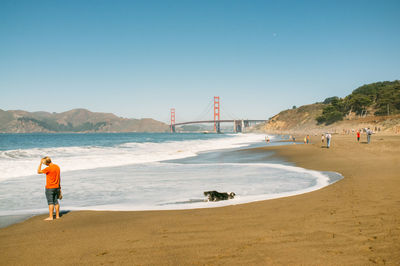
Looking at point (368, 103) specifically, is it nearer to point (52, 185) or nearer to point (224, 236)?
point (224, 236)

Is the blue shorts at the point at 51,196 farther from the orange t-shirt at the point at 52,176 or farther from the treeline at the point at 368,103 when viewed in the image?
the treeline at the point at 368,103

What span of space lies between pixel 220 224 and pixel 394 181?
625 centimetres

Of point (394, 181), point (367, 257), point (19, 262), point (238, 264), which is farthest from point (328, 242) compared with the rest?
point (394, 181)

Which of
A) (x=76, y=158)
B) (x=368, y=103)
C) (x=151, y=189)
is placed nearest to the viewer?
(x=151, y=189)

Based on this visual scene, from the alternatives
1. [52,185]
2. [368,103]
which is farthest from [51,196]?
[368,103]

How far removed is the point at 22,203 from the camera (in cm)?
742

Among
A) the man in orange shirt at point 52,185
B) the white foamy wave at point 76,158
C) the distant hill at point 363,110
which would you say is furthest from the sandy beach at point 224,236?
the distant hill at point 363,110

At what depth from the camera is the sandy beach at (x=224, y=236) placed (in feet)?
11.0

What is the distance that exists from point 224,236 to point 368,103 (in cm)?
8839

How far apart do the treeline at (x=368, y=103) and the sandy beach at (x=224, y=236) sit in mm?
75449

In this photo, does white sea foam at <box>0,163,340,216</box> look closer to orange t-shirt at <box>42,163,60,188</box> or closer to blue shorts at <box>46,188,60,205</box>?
blue shorts at <box>46,188,60,205</box>

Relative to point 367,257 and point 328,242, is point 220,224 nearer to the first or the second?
point 328,242

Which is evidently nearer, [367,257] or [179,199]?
[367,257]

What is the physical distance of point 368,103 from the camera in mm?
77625
